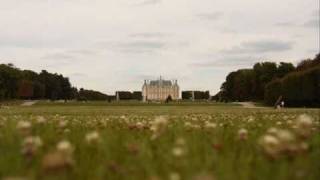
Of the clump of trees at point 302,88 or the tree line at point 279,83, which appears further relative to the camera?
the tree line at point 279,83

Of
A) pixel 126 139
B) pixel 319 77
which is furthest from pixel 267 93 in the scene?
pixel 126 139

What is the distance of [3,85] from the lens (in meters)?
159

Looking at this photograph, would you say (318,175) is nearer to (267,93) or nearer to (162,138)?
(162,138)

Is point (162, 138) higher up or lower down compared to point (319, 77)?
lower down

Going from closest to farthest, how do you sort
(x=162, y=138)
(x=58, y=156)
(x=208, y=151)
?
(x=58, y=156) → (x=208, y=151) → (x=162, y=138)

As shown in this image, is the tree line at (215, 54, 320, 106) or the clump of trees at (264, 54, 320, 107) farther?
the tree line at (215, 54, 320, 106)

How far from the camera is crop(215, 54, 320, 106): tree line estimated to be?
103 m

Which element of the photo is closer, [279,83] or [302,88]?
[302,88]

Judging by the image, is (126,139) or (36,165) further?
(126,139)

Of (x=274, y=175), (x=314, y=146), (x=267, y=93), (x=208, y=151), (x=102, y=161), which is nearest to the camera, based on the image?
(x=274, y=175)

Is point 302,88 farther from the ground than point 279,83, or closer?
closer

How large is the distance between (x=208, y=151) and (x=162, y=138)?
1.38 m

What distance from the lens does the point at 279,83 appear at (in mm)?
114125

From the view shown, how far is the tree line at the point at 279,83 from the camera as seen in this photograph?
103 meters
